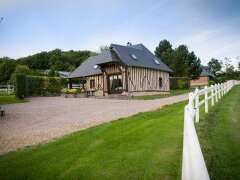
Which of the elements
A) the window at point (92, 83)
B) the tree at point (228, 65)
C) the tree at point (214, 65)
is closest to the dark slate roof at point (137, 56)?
the window at point (92, 83)

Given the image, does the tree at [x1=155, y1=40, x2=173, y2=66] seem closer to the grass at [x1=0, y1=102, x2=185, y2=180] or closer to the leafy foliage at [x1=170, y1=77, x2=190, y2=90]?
the leafy foliage at [x1=170, y1=77, x2=190, y2=90]

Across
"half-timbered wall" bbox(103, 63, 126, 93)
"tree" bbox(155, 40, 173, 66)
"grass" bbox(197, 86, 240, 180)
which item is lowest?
"grass" bbox(197, 86, 240, 180)

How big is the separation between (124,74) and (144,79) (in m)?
2.95

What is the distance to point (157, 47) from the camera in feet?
156

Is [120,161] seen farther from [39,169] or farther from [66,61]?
[66,61]

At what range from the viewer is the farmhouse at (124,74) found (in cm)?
2261

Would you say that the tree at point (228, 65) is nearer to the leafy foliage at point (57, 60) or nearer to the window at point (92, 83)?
the leafy foliage at point (57, 60)

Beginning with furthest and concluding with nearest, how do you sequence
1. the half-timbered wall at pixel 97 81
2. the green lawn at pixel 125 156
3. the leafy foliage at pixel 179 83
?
the leafy foliage at pixel 179 83 → the half-timbered wall at pixel 97 81 → the green lawn at pixel 125 156

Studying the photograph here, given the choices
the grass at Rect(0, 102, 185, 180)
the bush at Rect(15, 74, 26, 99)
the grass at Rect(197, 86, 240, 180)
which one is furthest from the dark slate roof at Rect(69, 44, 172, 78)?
the grass at Rect(0, 102, 185, 180)

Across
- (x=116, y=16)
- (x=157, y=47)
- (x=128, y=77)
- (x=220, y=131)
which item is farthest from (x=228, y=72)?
(x=220, y=131)

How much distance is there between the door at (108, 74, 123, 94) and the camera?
2333 cm

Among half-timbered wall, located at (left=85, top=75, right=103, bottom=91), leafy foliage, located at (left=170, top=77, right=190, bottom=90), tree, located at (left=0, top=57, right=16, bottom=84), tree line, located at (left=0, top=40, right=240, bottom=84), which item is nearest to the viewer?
half-timbered wall, located at (left=85, top=75, right=103, bottom=91)

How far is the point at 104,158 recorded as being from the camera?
4090 mm

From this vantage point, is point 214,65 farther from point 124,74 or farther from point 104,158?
point 104,158
